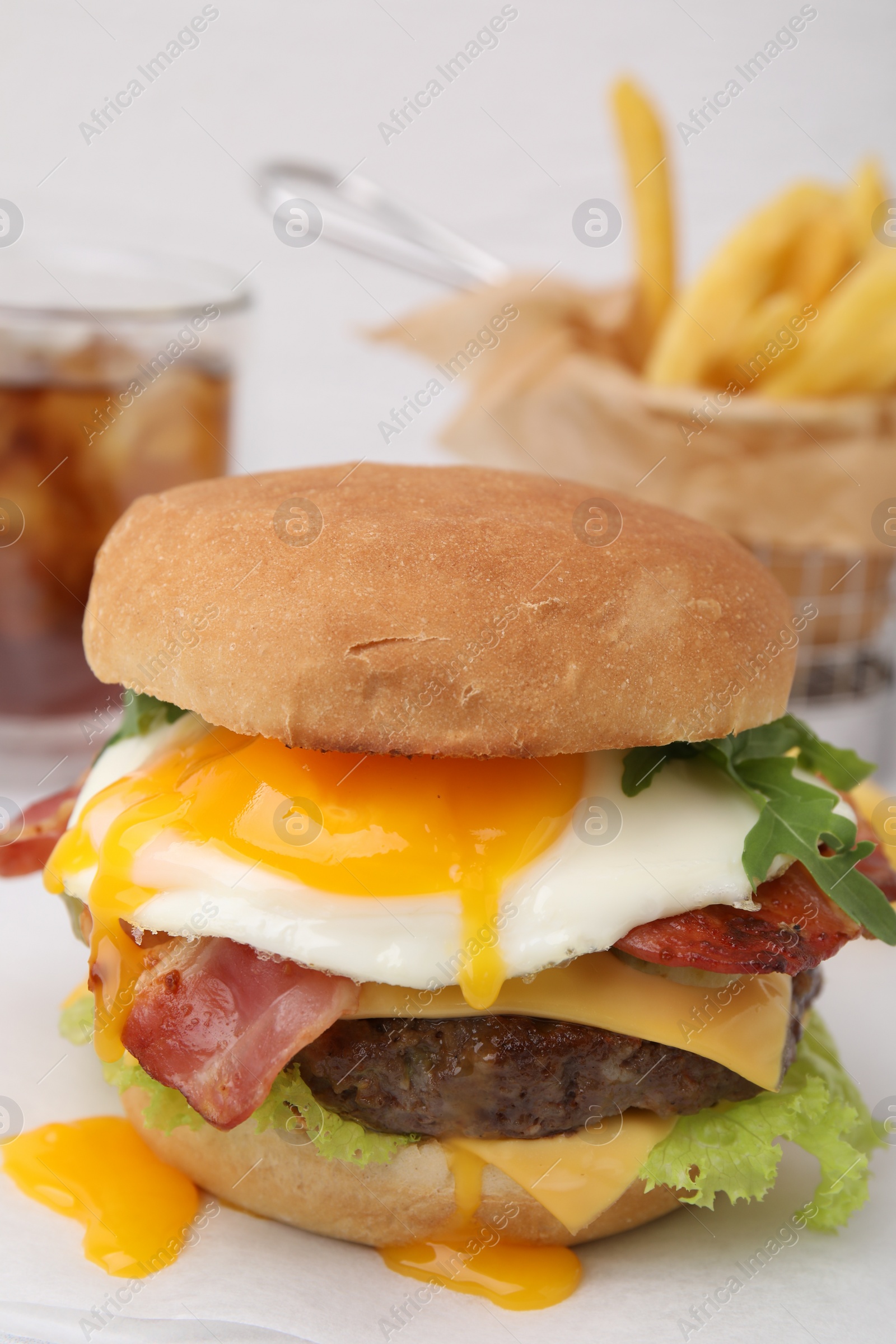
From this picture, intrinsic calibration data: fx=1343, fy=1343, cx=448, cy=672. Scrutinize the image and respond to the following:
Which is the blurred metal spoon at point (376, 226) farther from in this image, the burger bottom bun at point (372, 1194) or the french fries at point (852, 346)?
the burger bottom bun at point (372, 1194)

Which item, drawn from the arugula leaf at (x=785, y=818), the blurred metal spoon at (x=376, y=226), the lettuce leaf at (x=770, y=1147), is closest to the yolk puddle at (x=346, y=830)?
the arugula leaf at (x=785, y=818)

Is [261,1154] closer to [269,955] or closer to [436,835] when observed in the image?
[269,955]

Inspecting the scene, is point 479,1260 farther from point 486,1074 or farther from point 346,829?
point 346,829

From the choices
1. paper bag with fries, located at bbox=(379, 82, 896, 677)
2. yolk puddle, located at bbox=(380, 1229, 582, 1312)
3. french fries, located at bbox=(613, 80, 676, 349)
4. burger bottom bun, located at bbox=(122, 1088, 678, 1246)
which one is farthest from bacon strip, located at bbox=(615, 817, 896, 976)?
french fries, located at bbox=(613, 80, 676, 349)

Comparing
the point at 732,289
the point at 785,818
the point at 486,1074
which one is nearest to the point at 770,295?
the point at 732,289

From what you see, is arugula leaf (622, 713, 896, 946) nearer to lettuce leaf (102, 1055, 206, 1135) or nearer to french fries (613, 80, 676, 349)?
lettuce leaf (102, 1055, 206, 1135)

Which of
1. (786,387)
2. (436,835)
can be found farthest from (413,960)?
(786,387)
